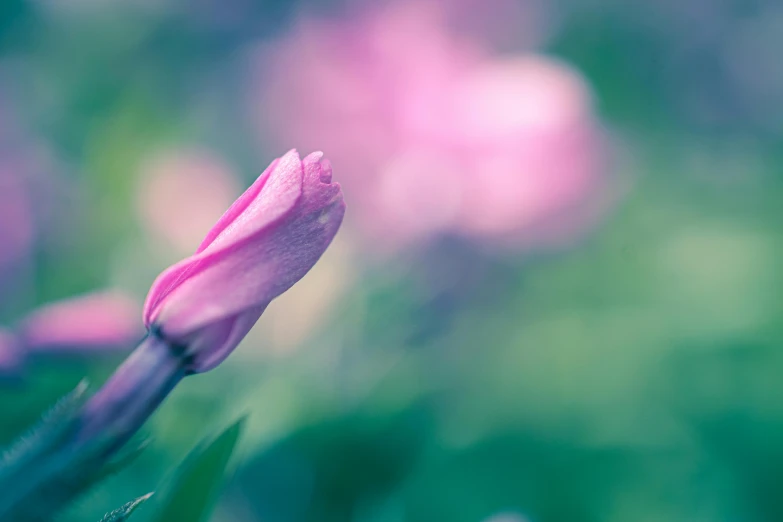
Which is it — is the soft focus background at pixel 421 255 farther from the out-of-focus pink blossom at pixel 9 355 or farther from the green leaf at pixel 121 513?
the green leaf at pixel 121 513

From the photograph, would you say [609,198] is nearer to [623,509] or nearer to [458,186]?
[458,186]

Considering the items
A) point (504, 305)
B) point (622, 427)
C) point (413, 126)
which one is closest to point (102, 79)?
point (413, 126)

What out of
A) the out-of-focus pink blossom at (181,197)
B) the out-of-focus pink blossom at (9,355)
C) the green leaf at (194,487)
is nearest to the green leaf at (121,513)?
the green leaf at (194,487)

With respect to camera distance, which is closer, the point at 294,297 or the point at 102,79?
the point at 294,297

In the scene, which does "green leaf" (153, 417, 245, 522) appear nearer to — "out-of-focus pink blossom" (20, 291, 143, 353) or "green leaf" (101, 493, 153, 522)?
"green leaf" (101, 493, 153, 522)

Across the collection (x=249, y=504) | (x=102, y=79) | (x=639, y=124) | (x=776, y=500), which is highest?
(x=102, y=79)

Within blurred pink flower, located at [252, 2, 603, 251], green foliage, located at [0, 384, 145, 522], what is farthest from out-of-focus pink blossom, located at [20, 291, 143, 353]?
blurred pink flower, located at [252, 2, 603, 251]
